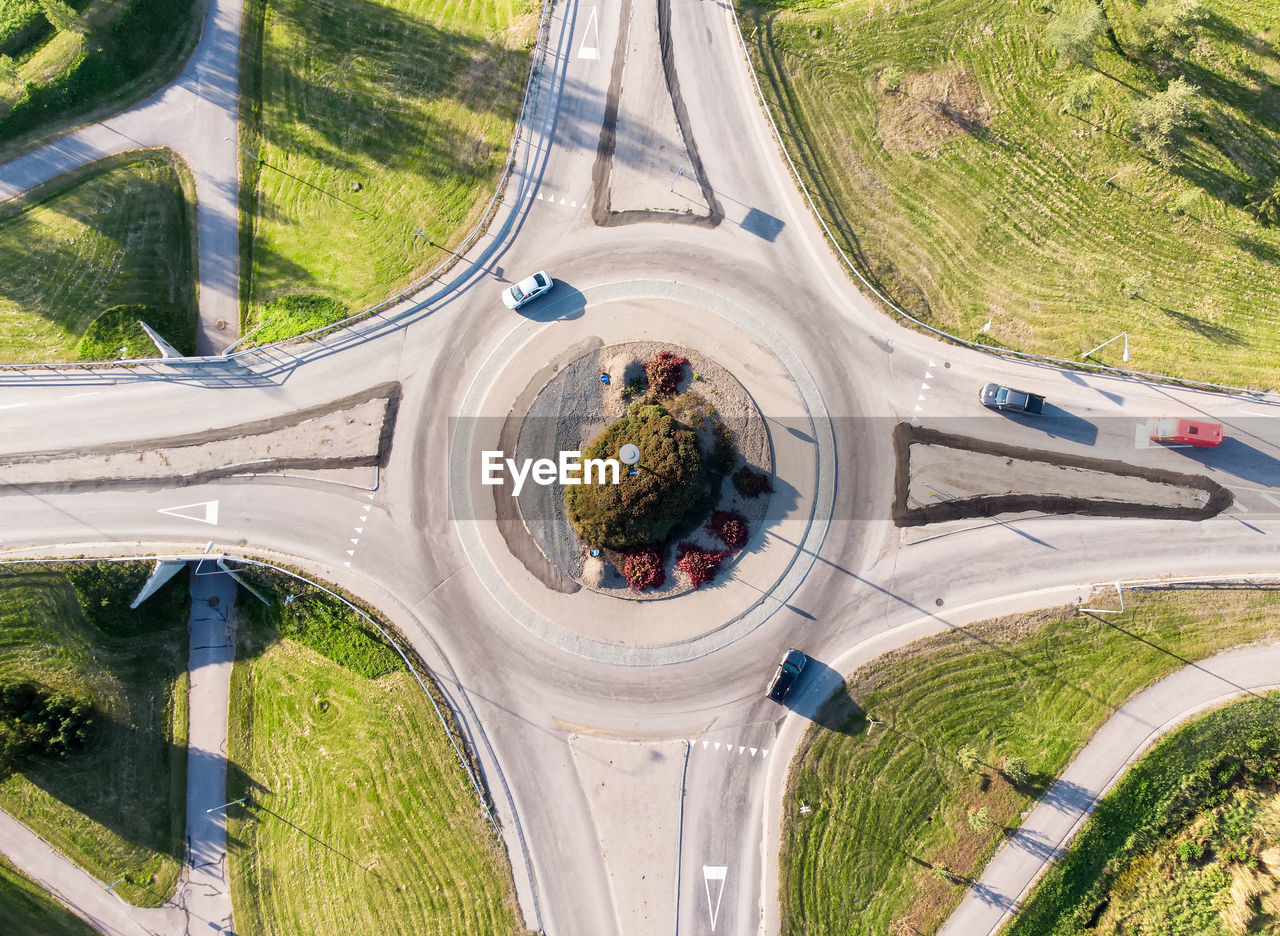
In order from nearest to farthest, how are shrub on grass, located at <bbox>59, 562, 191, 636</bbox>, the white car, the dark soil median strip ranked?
shrub on grass, located at <bbox>59, 562, 191, 636</bbox> → the dark soil median strip → the white car

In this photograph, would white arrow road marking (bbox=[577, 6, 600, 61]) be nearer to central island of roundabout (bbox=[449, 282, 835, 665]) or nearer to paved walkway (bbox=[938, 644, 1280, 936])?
central island of roundabout (bbox=[449, 282, 835, 665])

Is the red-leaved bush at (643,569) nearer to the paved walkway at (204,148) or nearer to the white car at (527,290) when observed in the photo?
the white car at (527,290)

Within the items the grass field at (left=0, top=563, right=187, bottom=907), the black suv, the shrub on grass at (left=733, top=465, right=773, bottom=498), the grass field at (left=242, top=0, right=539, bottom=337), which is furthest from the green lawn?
the black suv

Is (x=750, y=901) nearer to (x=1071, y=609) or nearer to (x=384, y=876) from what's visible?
(x=384, y=876)

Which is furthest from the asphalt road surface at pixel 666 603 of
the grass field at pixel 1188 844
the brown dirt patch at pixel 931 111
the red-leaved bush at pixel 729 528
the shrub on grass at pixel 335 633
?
the grass field at pixel 1188 844

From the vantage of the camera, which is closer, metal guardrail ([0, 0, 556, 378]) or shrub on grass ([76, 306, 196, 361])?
metal guardrail ([0, 0, 556, 378])

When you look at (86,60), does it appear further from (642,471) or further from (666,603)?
(666,603)
